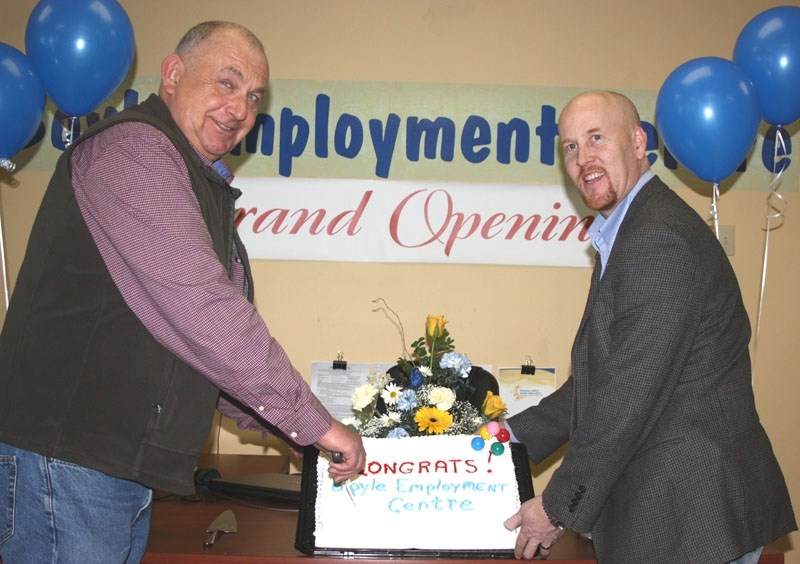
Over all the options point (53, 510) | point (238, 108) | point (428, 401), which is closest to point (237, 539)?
point (428, 401)

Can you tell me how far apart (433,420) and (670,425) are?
582 millimetres

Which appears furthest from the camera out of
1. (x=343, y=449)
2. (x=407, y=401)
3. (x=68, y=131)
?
(x=68, y=131)

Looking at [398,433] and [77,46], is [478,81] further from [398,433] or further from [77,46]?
[398,433]

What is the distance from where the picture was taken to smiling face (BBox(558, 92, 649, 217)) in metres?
1.92

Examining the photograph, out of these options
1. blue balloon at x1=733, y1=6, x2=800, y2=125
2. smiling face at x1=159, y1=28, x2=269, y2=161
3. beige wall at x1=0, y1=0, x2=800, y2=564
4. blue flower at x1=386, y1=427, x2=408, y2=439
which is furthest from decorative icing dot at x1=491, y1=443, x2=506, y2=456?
blue balloon at x1=733, y1=6, x2=800, y2=125

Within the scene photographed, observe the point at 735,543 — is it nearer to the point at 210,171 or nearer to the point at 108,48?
the point at 210,171

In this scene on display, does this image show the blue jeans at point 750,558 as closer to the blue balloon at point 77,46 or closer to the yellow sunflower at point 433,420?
the yellow sunflower at point 433,420

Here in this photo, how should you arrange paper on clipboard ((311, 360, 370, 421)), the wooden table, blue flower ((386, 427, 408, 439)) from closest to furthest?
the wooden table
blue flower ((386, 427, 408, 439))
paper on clipboard ((311, 360, 370, 421))

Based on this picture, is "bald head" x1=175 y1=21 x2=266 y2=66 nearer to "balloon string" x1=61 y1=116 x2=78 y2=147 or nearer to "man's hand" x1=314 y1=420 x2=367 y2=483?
"man's hand" x1=314 y1=420 x2=367 y2=483

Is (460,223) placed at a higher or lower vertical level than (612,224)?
higher

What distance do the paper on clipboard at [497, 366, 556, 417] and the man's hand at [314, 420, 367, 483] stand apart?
1592 millimetres

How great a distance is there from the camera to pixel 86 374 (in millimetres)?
1433

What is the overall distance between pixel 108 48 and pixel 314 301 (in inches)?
48.5

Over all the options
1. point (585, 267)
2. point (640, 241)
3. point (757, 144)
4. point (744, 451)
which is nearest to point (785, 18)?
point (757, 144)
